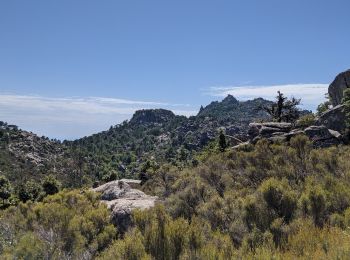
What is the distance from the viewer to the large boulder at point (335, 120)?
29.0m

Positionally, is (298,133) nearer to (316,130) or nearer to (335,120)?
(316,130)

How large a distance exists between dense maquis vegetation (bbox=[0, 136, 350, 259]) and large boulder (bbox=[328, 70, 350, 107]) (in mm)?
25490

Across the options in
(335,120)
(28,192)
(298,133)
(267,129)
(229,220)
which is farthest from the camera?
(28,192)

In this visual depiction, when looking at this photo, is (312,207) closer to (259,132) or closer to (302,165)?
(302,165)

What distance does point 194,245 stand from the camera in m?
7.82

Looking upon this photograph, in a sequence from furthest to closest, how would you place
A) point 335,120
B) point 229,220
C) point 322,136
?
point 335,120, point 322,136, point 229,220

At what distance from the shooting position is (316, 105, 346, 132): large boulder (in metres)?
29.0

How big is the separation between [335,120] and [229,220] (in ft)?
70.1

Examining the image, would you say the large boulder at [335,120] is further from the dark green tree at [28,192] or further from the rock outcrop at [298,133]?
the dark green tree at [28,192]

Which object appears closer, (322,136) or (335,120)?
(322,136)

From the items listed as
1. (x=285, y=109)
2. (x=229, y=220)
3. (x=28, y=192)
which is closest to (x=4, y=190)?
(x=28, y=192)

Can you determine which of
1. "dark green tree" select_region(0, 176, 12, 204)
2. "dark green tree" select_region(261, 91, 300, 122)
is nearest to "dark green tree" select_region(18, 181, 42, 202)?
"dark green tree" select_region(0, 176, 12, 204)

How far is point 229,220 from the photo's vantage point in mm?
11297

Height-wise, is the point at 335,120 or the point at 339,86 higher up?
the point at 339,86
